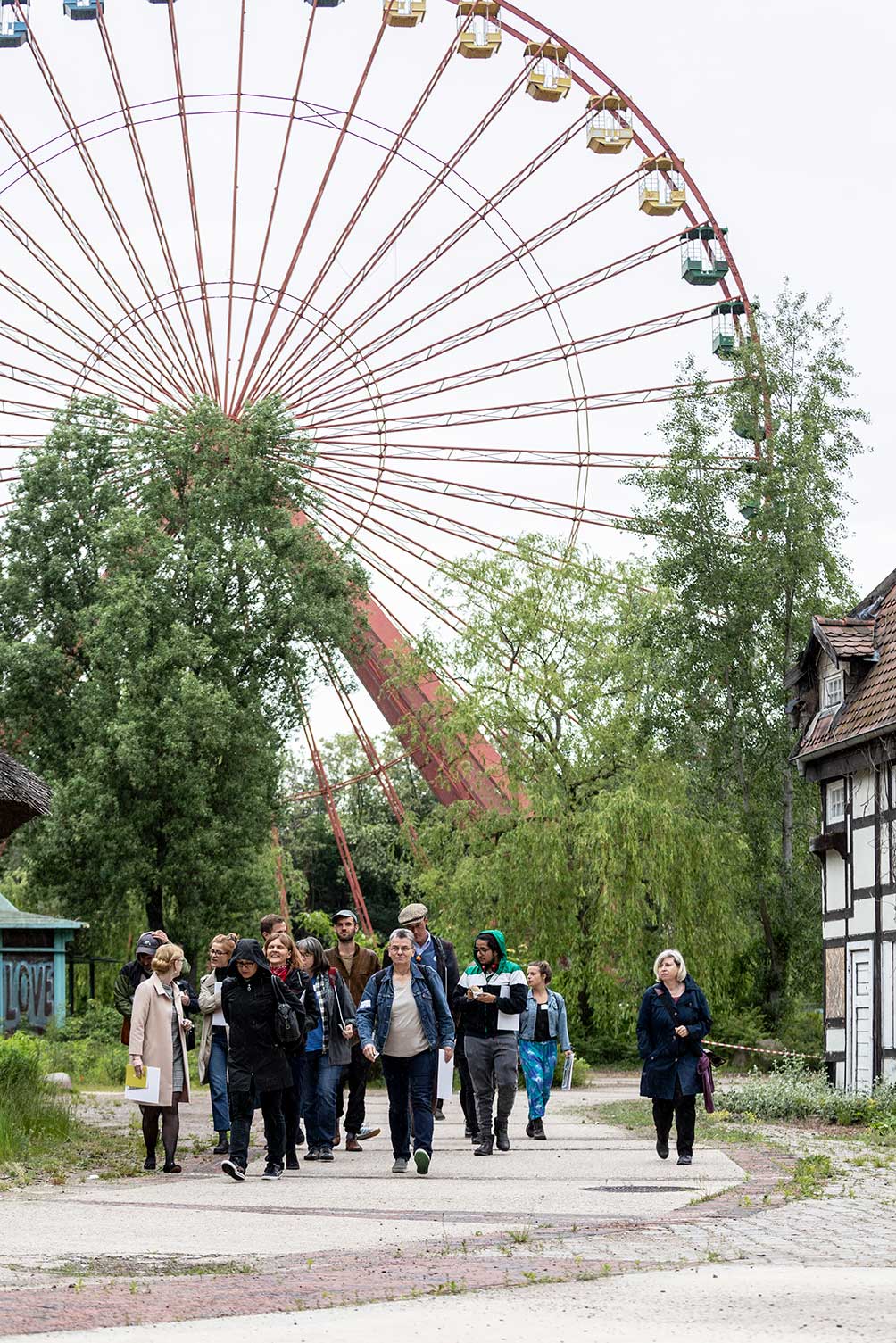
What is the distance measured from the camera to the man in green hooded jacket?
1255cm

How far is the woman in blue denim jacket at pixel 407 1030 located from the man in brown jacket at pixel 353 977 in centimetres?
172

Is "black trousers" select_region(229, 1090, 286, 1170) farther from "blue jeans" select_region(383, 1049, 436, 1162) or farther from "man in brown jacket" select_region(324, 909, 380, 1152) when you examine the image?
"man in brown jacket" select_region(324, 909, 380, 1152)

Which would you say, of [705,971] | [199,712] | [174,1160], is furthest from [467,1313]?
[199,712]

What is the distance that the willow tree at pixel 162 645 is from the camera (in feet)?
102

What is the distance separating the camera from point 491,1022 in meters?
12.7

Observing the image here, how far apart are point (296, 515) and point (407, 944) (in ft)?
74.5

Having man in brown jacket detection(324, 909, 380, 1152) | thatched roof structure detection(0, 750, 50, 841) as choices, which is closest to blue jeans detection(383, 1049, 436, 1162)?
man in brown jacket detection(324, 909, 380, 1152)

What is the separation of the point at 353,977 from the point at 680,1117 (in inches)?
102

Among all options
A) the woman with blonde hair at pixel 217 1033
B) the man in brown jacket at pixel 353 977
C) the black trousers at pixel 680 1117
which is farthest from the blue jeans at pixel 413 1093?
the woman with blonde hair at pixel 217 1033

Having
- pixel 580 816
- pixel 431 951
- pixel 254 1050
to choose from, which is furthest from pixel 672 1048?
pixel 580 816

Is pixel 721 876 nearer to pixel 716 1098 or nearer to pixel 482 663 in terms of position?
pixel 482 663

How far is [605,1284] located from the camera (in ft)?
20.1

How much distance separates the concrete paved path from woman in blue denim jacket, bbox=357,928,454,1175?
33 centimetres

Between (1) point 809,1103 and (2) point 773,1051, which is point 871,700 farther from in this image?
(2) point 773,1051
